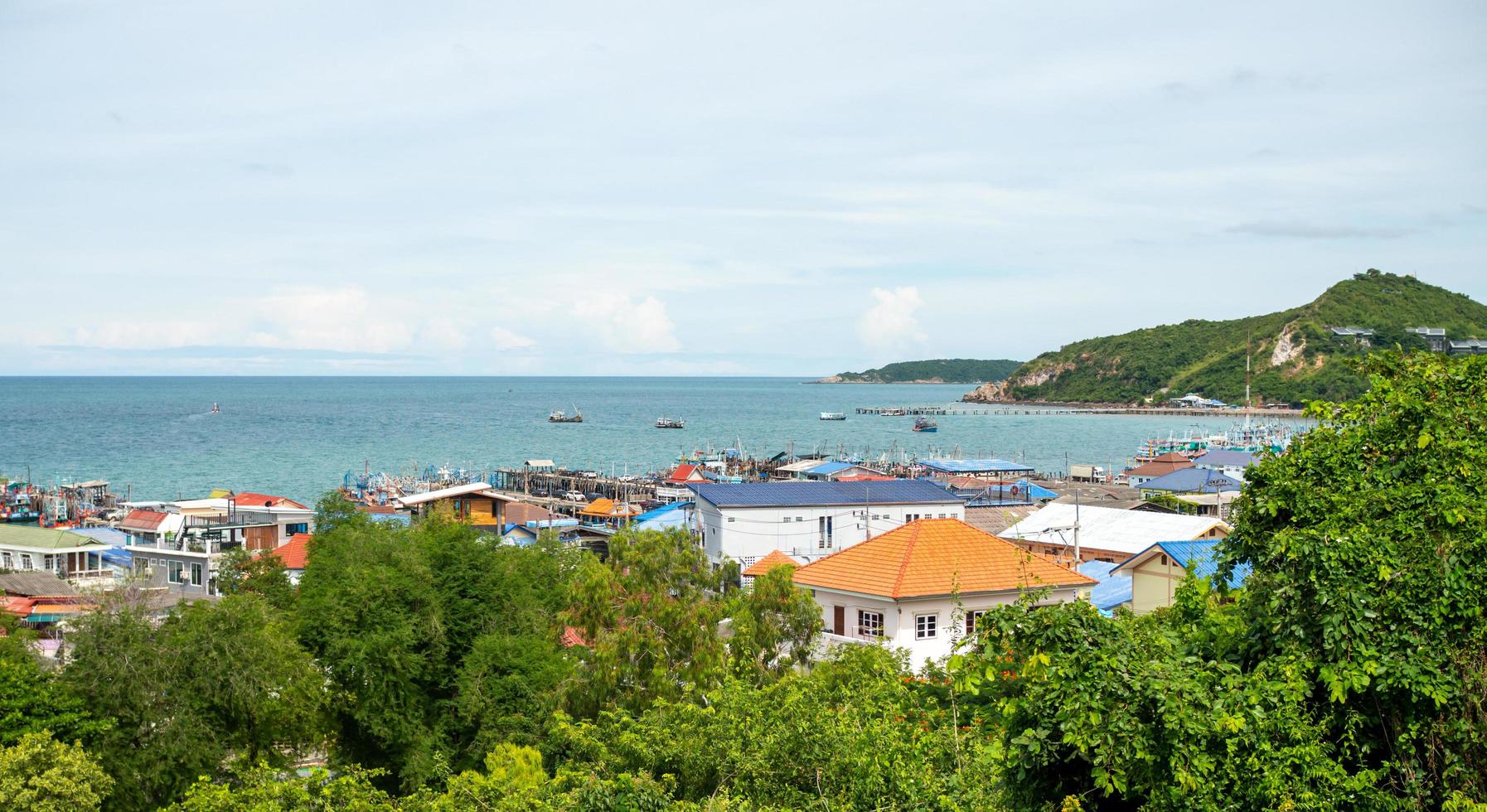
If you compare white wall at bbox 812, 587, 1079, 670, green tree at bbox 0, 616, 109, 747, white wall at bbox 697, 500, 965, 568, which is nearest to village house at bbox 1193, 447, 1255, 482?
white wall at bbox 697, 500, 965, 568

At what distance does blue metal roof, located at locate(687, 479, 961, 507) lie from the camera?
129 feet

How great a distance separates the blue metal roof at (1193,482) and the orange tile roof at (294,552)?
44.6 meters

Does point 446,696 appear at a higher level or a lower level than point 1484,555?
lower

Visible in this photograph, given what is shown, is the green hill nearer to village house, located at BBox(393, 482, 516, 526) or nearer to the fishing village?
the fishing village

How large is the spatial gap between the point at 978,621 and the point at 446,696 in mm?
15859

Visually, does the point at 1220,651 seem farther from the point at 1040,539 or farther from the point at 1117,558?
the point at 1040,539

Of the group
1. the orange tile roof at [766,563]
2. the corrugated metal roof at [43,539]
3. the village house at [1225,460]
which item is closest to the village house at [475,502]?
the corrugated metal roof at [43,539]

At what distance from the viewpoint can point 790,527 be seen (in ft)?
129

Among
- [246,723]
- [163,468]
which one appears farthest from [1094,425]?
[246,723]

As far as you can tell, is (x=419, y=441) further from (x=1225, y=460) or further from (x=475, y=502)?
(x=1225, y=460)

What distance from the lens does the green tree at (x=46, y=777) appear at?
15422 millimetres

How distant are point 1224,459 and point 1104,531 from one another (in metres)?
46.5

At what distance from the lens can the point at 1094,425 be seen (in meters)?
162

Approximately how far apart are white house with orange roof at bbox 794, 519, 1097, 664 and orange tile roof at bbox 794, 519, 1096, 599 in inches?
0.7
